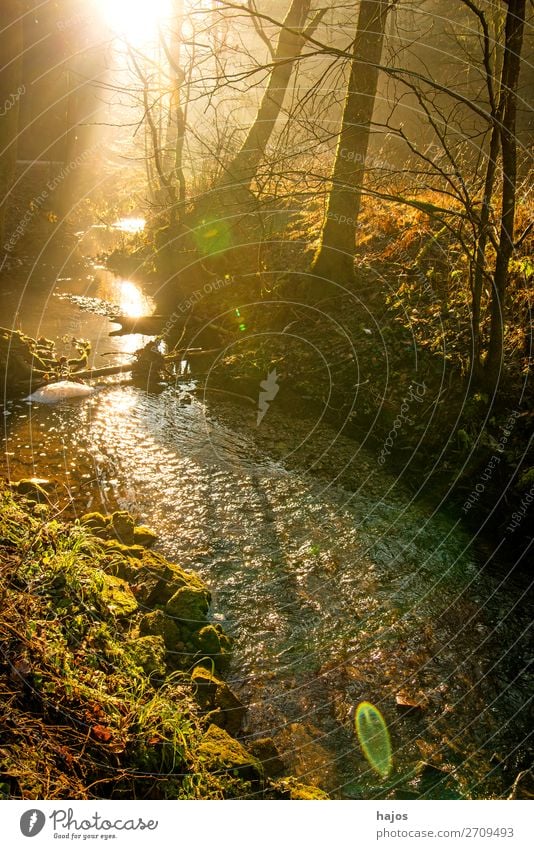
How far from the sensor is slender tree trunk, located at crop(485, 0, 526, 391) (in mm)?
5285

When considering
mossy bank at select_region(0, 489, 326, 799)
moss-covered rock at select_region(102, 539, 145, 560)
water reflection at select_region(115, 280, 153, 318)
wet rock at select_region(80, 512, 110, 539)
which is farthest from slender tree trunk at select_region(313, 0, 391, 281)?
mossy bank at select_region(0, 489, 326, 799)

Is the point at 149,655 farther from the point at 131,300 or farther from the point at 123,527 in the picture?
the point at 131,300

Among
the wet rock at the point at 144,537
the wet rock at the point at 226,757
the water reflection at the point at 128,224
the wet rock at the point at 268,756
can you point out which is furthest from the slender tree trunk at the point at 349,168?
the water reflection at the point at 128,224

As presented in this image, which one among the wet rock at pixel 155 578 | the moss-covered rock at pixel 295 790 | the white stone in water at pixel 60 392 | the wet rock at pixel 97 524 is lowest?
the moss-covered rock at pixel 295 790

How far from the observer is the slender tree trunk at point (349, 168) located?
8.97 metres

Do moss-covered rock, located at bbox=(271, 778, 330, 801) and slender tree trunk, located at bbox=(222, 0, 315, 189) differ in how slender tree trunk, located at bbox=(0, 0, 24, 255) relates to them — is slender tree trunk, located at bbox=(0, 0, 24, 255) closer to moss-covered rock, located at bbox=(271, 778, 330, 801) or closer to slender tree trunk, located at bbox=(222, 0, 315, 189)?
slender tree trunk, located at bbox=(222, 0, 315, 189)

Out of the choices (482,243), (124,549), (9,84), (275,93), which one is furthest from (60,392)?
(275,93)

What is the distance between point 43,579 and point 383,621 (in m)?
2.92

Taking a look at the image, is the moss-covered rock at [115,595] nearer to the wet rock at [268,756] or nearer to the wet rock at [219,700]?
the wet rock at [219,700]

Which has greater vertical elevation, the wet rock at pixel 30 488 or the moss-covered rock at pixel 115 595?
the wet rock at pixel 30 488

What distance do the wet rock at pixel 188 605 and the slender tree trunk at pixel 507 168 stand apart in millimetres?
4233

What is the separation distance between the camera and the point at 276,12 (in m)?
32.7

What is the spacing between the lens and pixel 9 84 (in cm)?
1136
